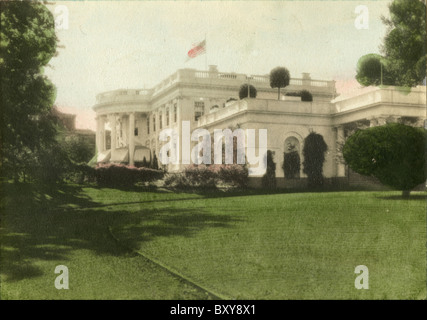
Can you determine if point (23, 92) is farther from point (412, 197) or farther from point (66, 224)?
point (412, 197)

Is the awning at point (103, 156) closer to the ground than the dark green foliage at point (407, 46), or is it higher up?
closer to the ground

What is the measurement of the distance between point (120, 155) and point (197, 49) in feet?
7.41

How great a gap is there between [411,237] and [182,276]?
3732 millimetres

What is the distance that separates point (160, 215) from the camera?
20.7 ft

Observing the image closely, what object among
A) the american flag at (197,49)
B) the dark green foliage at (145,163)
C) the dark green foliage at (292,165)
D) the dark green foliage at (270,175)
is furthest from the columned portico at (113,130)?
the dark green foliage at (292,165)

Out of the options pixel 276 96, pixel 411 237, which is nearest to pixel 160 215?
pixel 276 96

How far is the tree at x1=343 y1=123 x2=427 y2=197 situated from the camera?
6941 millimetres

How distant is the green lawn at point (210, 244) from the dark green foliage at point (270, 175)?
25 cm

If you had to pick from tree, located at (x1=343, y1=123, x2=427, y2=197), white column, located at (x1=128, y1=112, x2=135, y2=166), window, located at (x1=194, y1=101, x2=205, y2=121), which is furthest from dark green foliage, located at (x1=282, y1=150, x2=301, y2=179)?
white column, located at (x1=128, y1=112, x2=135, y2=166)

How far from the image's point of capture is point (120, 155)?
7.02 meters

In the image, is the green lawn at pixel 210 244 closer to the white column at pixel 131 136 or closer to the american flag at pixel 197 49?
the white column at pixel 131 136

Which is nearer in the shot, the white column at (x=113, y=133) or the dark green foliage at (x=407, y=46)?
the white column at (x=113, y=133)

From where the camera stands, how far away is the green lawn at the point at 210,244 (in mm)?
5426

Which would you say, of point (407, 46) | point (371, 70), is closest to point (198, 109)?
point (371, 70)
